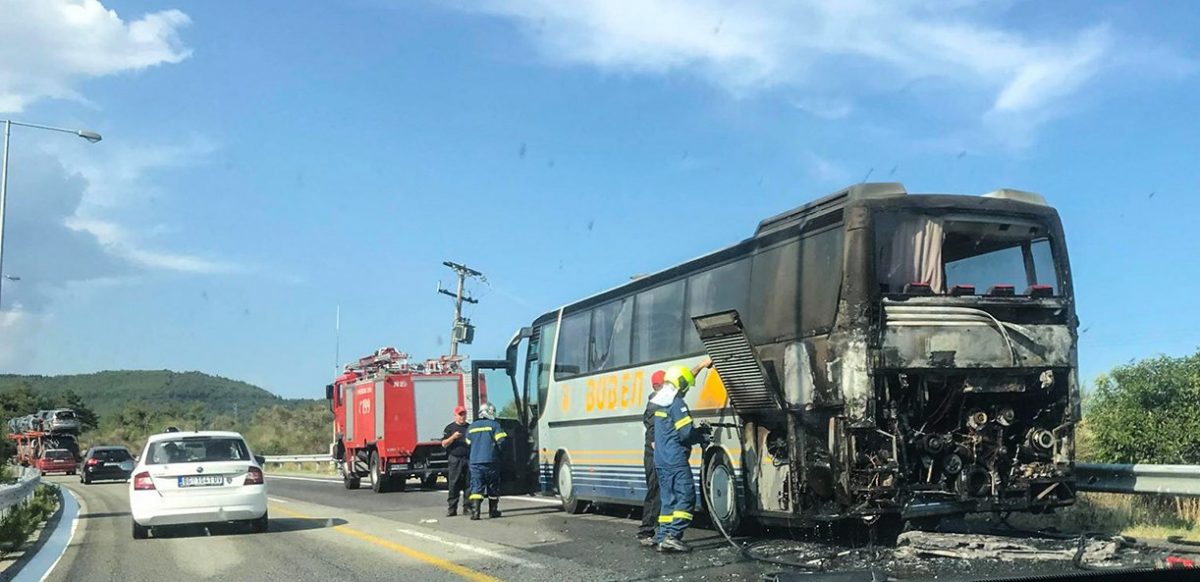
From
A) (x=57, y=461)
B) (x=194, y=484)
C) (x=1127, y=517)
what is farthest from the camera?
(x=57, y=461)

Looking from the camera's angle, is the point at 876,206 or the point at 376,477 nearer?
the point at 876,206

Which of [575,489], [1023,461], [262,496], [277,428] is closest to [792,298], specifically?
[1023,461]

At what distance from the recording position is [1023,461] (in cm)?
1031

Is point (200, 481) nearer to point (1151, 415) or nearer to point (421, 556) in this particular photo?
point (421, 556)

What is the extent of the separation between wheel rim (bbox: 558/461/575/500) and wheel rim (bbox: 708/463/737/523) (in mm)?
4373

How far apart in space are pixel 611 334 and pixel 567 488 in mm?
2843

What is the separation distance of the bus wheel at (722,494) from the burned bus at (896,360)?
0.03 m

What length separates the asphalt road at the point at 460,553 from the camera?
880 centimetres

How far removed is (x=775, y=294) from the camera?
10.8 metres

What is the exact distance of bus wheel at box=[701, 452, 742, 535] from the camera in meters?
11.4

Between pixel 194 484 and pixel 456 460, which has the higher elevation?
pixel 456 460

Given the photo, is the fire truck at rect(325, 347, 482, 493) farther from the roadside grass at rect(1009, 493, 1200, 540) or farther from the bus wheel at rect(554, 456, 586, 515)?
the roadside grass at rect(1009, 493, 1200, 540)

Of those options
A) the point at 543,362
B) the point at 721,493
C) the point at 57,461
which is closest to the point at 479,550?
the point at 721,493

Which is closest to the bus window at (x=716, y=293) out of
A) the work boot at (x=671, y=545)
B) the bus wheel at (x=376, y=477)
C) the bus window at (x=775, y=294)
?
the bus window at (x=775, y=294)
